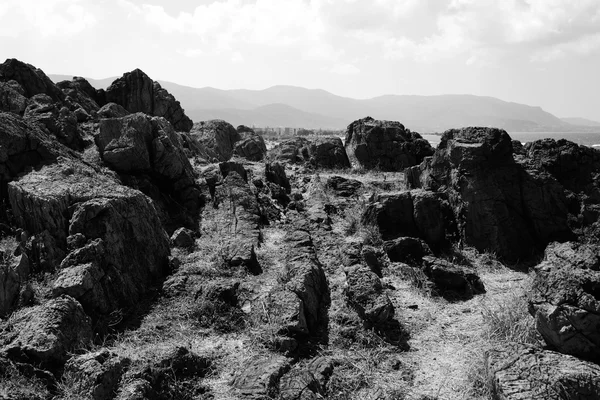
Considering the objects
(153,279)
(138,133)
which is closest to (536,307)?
(153,279)

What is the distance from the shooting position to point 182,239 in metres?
12.0

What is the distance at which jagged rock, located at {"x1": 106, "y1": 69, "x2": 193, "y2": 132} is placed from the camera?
28297 millimetres

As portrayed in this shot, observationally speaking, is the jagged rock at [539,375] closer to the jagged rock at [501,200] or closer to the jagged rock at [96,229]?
the jagged rock at [501,200]

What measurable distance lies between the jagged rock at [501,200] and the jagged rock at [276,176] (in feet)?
25.2

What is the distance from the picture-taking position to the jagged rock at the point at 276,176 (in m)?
19.1

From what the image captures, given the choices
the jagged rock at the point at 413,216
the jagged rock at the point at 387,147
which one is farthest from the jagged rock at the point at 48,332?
the jagged rock at the point at 387,147

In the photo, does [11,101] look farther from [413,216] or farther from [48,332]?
[413,216]

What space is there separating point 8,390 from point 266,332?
12.6 feet

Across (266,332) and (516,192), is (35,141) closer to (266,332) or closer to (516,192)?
(266,332)

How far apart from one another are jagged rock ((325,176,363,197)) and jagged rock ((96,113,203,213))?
5.70m

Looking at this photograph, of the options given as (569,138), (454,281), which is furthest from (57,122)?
(569,138)

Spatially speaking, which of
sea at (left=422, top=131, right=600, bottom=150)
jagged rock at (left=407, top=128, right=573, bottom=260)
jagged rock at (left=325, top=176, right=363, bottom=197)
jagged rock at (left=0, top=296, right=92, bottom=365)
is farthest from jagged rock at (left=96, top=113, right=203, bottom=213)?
sea at (left=422, top=131, right=600, bottom=150)

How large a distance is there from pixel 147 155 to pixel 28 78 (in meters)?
10.5

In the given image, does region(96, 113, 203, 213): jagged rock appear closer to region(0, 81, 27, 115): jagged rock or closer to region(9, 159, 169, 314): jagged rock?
region(9, 159, 169, 314): jagged rock
